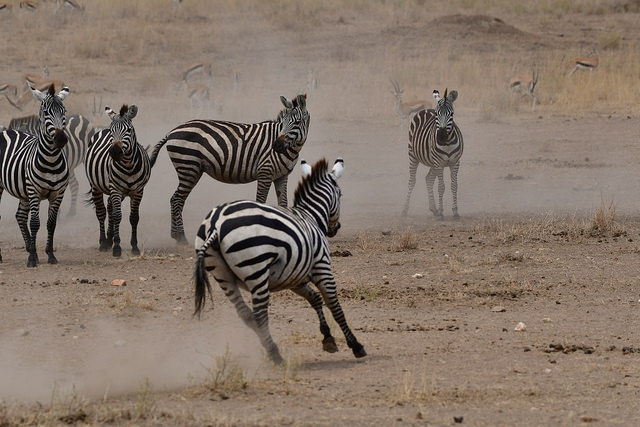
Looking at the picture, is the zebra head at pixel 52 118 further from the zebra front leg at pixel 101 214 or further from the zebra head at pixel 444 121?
the zebra head at pixel 444 121

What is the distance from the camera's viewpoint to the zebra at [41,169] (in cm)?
1093

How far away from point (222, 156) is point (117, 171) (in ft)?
4.99

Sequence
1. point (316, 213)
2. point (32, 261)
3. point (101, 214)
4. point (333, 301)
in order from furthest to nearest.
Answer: point (101, 214) < point (32, 261) < point (316, 213) < point (333, 301)

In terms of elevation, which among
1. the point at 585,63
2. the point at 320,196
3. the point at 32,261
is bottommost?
the point at 32,261

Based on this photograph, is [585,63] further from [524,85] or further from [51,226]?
[51,226]

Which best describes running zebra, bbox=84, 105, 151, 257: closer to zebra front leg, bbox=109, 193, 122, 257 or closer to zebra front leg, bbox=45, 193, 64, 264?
zebra front leg, bbox=109, 193, 122, 257

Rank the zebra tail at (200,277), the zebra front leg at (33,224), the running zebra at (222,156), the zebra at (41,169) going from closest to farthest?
1. the zebra tail at (200,277)
2. the zebra at (41,169)
3. the zebra front leg at (33,224)
4. the running zebra at (222,156)

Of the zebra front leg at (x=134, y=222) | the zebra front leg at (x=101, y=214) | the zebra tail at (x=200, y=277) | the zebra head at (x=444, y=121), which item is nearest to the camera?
the zebra tail at (x=200, y=277)

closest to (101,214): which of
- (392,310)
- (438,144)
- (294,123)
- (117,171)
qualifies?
(117,171)

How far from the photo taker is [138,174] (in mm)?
11805

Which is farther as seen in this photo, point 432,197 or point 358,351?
point 432,197

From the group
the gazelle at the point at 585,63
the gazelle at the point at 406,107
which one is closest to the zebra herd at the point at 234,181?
the gazelle at the point at 406,107

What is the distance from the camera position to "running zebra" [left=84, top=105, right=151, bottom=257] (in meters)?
11.6

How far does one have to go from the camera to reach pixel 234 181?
42.8 feet
